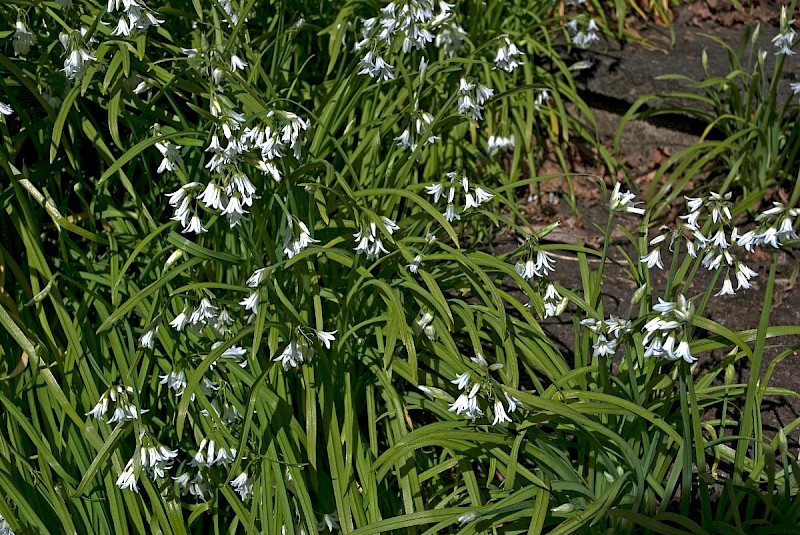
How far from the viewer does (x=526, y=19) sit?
4.54 metres

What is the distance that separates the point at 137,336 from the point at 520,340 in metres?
1.35

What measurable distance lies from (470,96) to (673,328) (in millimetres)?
1142

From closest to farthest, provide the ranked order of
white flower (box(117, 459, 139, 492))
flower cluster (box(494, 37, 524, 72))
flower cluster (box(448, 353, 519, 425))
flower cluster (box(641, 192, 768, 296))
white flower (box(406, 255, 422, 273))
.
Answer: flower cluster (box(641, 192, 768, 296))
flower cluster (box(448, 353, 519, 425))
white flower (box(117, 459, 139, 492))
white flower (box(406, 255, 422, 273))
flower cluster (box(494, 37, 524, 72))

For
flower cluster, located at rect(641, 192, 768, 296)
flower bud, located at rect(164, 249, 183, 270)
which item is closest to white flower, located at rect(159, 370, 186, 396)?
flower bud, located at rect(164, 249, 183, 270)

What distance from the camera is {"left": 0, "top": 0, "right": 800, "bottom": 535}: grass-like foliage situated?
2.39 m

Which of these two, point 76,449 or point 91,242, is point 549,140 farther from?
point 76,449

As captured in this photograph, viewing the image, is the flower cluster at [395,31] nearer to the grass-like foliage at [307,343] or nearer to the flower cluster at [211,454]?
the grass-like foliage at [307,343]

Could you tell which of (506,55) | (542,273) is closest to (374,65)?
(506,55)

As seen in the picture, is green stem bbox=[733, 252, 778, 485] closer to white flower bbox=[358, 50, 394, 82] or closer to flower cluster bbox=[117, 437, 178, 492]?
white flower bbox=[358, 50, 394, 82]

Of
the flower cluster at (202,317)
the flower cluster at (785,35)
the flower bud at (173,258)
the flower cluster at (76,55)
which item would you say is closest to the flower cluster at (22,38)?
the flower cluster at (76,55)

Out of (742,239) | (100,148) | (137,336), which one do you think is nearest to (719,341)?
(742,239)

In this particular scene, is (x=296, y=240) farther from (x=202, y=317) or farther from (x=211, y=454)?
(x=211, y=454)

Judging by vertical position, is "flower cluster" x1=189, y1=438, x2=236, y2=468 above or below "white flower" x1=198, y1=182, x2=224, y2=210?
below

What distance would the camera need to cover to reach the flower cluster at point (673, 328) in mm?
2021
